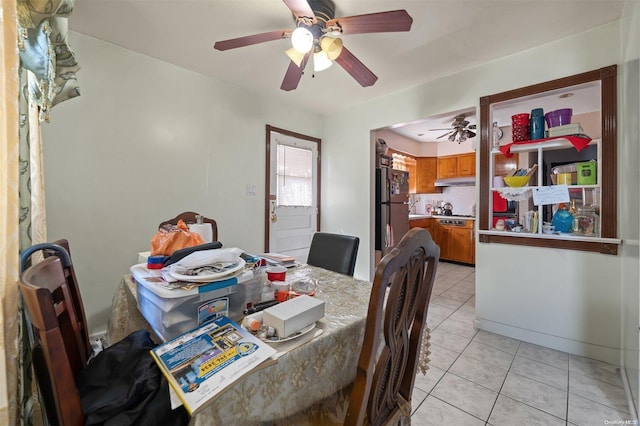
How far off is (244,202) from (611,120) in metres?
3.30

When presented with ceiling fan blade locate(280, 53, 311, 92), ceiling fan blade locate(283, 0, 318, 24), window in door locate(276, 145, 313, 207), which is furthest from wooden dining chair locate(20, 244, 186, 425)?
window in door locate(276, 145, 313, 207)

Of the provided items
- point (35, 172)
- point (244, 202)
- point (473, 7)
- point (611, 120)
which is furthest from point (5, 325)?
point (611, 120)

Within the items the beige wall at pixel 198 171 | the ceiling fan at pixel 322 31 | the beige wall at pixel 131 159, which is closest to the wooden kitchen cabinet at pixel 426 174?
the beige wall at pixel 198 171

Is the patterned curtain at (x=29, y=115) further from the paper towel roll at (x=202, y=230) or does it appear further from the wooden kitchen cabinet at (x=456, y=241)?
the wooden kitchen cabinet at (x=456, y=241)

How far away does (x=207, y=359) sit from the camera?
2.16ft

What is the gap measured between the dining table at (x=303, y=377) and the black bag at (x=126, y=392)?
0.51 ft

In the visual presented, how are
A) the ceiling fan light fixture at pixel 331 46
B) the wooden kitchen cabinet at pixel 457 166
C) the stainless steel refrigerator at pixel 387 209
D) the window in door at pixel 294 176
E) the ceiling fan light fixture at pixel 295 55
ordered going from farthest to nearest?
the wooden kitchen cabinet at pixel 457 166, the stainless steel refrigerator at pixel 387 209, the window in door at pixel 294 176, the ceiling fan light fixture at pixel 295 55, the ceiling fan light fixture at pixel 331 46

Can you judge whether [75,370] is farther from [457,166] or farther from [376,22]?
[457,166]

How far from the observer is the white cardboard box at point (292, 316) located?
2.55 ft

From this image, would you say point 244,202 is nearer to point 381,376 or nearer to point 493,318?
point 381,376

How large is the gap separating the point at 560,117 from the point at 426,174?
3468 mm

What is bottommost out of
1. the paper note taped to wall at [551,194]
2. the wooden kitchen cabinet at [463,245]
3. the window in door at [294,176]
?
the wooden kitchen cabinet at [463,245]

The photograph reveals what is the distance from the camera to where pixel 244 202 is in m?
3.07

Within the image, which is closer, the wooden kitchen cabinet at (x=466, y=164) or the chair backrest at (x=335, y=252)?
the chair backrest at (x=335, y=252)
